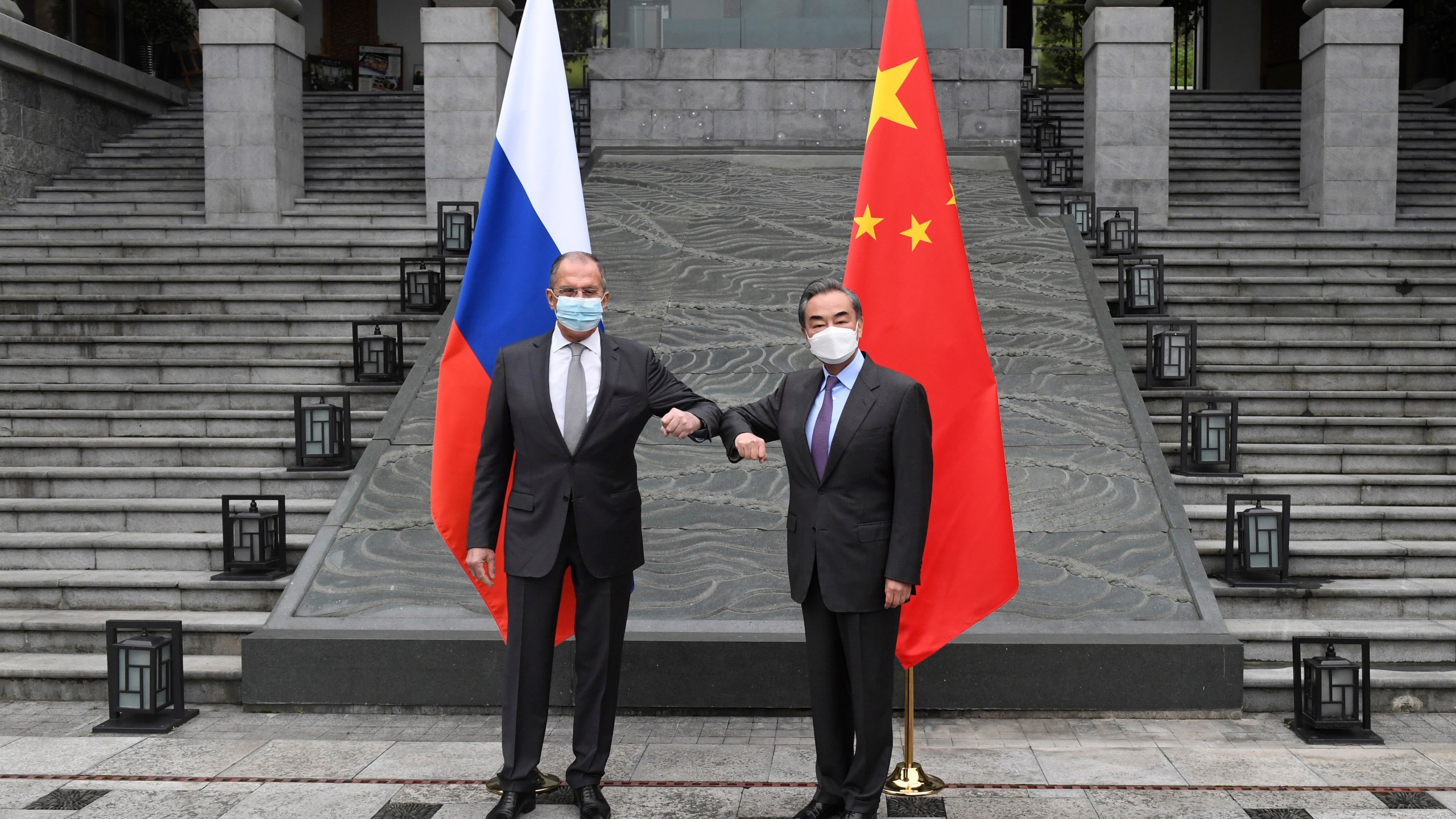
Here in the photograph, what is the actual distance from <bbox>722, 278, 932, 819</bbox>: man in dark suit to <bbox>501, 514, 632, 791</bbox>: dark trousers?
0.81m

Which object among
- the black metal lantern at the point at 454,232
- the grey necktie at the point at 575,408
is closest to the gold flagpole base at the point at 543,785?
the grey necktie at the point at 575,408

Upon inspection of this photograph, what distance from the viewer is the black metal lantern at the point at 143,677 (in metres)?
5.96

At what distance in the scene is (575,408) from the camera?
4.80 meters

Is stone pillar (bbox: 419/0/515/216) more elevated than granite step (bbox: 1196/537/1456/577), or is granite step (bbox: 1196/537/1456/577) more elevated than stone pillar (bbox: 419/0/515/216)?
stone pillar (bbox: 419/0/515/216)

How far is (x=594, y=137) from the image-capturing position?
18344mm

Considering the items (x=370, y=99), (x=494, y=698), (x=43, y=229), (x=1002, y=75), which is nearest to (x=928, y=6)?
(x=1002, y=75)

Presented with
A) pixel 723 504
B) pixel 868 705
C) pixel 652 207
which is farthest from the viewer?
pixel 652 207

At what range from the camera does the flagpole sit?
5070mm

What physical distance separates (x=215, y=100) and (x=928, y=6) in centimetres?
1066

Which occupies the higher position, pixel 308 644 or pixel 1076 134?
pixel 1076 134

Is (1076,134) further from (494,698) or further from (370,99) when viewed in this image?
(494,698)

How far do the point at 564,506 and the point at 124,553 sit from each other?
4494 mm

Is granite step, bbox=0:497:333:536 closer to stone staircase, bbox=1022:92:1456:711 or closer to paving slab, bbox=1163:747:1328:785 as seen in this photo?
paving slab, bbox=1163:747:1328:785

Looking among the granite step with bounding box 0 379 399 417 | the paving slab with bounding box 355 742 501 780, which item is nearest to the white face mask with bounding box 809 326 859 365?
the paving slab with bounding box 355 742 501 780
